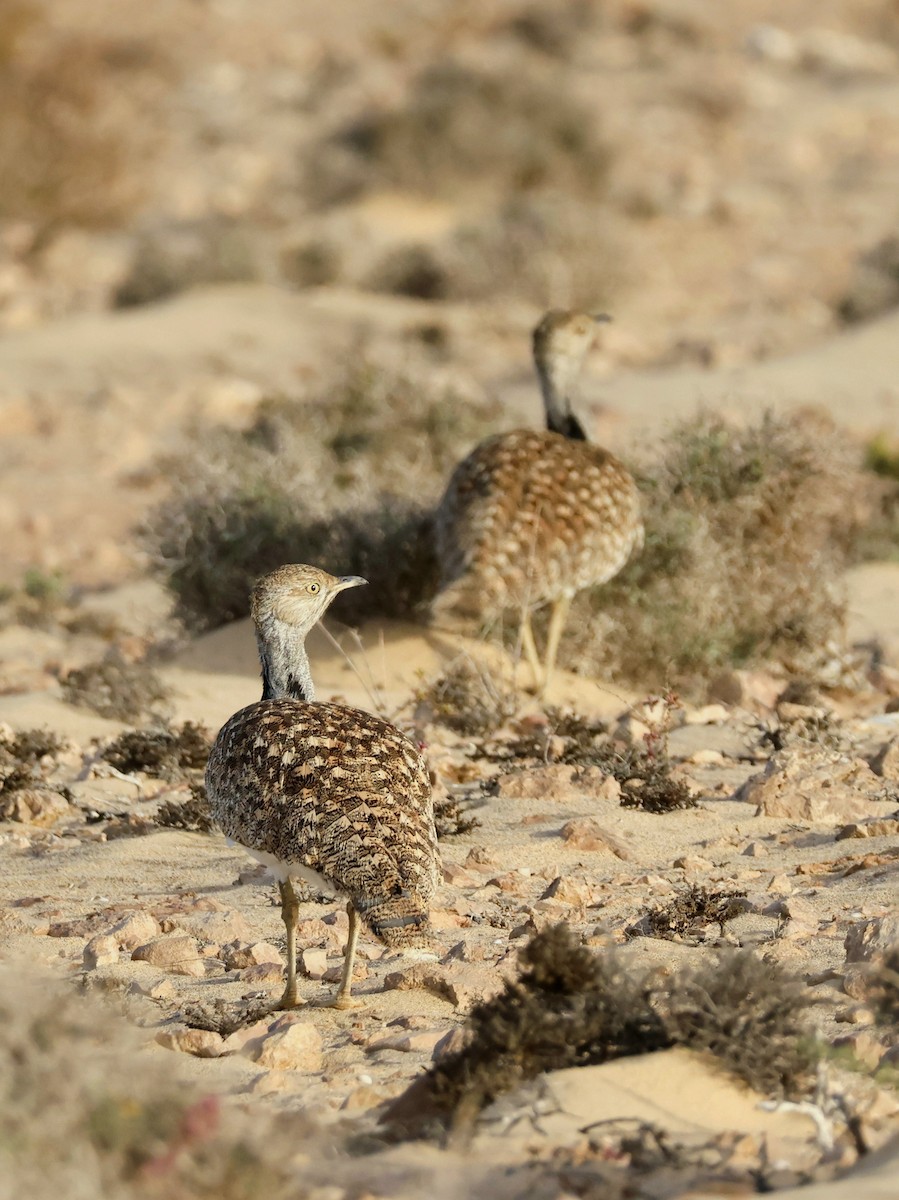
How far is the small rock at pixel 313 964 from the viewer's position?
4766 mm

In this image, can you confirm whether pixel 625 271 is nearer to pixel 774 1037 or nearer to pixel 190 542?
pixel 190 542

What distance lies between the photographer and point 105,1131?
8.79 feet

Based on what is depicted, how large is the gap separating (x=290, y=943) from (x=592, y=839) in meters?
1.45

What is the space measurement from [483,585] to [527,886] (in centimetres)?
232

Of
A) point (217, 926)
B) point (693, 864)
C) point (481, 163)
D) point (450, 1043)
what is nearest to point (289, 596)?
point (217, 926)

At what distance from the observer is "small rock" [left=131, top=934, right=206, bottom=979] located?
4.75 m

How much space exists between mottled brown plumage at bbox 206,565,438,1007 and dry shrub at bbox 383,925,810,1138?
A: 34cm

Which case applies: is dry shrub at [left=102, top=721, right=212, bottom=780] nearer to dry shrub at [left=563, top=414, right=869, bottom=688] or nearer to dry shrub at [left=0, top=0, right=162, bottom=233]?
dry shrub at [left=563, top=414, right=869, bottom=688]

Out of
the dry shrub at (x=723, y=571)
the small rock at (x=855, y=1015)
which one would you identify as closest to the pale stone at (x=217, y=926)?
the small rock at (x=855, y=1015)

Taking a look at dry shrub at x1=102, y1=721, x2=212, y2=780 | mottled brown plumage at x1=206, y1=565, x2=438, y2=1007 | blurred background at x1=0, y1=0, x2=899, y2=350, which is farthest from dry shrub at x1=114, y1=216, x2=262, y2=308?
mottled brown plumage at x1=206, y1=565, x2=438, y2=1007

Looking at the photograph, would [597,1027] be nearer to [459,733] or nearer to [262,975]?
[262,975]

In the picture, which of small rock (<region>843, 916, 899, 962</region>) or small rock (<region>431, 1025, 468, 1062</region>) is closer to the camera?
small rock (<region>431, 1025, 468, 1062</region>)

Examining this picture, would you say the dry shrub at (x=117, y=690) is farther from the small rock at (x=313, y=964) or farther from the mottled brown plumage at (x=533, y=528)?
the small rock at (x=313, y=964)

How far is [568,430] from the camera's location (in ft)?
28.2
